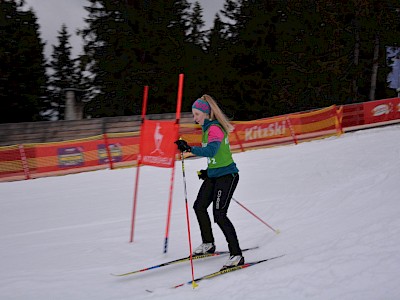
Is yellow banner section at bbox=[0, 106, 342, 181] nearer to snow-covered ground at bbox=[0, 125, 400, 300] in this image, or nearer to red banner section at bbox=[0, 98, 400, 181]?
red banner section at bbox=[0, 98, 400, 181]

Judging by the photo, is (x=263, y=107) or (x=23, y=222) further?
(x=263, y=107)

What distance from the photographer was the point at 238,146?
50.7 feet

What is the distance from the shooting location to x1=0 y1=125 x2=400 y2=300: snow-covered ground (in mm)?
4086

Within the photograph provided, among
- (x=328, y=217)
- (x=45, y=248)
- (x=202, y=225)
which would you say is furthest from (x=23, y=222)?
(x=328, y=217)

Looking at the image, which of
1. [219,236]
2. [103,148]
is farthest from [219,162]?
[103,148]

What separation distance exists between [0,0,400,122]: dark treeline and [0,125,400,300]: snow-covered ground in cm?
1822

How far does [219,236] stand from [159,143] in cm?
167

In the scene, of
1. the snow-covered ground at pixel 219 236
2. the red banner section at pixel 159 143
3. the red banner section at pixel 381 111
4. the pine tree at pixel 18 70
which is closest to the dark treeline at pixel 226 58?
the pine tree at pixel 18 70

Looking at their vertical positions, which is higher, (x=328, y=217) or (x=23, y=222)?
(x=328, y=217)

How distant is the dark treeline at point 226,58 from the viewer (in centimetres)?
2778

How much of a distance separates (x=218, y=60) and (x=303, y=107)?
28.0 ft

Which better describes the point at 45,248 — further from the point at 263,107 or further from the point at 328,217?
the point at 263,107

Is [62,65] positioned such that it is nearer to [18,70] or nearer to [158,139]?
[18,70]

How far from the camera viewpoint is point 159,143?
586 centimetres
